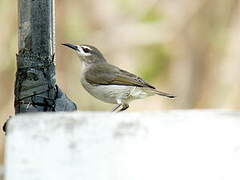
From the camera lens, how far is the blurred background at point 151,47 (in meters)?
12.0

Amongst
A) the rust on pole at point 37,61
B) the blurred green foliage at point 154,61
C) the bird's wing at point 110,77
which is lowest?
the blurred green foliage at point 154,61

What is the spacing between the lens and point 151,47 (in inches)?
489

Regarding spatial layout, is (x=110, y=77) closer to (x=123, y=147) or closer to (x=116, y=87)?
(x=116, y=87)

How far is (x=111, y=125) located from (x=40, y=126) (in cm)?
29

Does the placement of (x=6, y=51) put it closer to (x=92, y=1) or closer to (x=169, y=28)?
(x=92, y=1)

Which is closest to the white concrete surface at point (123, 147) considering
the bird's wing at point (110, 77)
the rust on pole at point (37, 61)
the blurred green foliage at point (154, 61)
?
the rust on pole at point (37, 61)

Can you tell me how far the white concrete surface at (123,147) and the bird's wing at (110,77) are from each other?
402 cm

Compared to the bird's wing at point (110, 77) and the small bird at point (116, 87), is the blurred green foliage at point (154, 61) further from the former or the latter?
the small bird at point (116, 87)

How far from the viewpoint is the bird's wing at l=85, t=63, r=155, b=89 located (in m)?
7.95

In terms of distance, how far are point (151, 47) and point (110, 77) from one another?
14.4ft

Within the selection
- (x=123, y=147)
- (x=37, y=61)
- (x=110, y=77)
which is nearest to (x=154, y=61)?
(x=110, y=77)

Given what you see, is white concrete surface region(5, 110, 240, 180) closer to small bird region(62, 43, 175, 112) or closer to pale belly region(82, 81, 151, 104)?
small bird region(62, 43, 175, 112)

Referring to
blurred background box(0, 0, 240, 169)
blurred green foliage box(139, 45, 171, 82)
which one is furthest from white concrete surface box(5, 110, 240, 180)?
blurred green foliage box(139, 45, 171, 82)

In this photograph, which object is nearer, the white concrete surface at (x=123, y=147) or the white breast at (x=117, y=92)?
the white concrete surface at (x=123, y=147)
